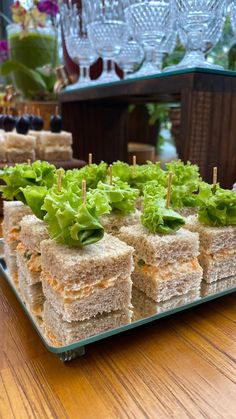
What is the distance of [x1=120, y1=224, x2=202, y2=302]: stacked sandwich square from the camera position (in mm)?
717

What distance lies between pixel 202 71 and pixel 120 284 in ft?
2.08

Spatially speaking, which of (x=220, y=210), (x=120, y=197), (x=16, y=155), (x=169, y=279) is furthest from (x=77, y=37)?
(x=169, y=279)

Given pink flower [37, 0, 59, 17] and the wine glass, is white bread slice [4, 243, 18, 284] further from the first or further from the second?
pink flower [37, 0, 59, 17]

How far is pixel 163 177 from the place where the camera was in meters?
1.07

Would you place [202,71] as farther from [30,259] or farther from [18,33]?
[18,33]

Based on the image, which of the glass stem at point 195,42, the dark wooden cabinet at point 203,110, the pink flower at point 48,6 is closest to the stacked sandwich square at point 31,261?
the dark wooden cabinet at point 203,110

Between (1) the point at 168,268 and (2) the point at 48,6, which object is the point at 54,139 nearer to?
(2) the point at 48,6

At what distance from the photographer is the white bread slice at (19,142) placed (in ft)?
5.82

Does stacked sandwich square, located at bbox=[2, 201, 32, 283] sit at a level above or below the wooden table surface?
above

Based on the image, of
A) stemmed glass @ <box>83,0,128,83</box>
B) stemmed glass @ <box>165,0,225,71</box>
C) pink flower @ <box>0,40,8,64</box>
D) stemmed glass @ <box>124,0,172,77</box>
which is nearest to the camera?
stemmed glass @ <box>165,0,225,71</box>

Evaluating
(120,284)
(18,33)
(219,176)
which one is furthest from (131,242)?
(18,33)

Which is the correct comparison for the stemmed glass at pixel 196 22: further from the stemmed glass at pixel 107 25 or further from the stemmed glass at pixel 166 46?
the stemmed glass at pixel 107 25

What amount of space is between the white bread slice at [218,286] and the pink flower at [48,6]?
226 cm

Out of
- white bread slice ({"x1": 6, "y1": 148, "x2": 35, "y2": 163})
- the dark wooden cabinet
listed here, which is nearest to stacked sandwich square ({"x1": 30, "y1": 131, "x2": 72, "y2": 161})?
white bread slice ({"x1": 6, "y1": 148, "x2": 35, "y2": 163})
